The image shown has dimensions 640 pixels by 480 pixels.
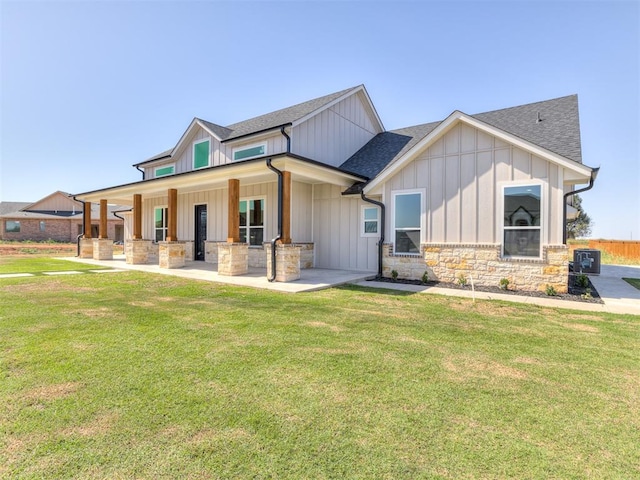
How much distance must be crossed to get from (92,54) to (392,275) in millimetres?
15104

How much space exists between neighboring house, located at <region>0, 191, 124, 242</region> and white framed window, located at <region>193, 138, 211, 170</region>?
24.1m

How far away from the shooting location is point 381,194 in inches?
424

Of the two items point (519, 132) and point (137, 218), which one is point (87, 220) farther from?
point (519, 132)

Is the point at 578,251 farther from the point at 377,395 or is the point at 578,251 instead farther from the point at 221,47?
the point at 221,47

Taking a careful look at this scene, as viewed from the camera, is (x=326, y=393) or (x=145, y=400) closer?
(x=145, y=400)

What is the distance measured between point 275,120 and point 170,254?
732 cm

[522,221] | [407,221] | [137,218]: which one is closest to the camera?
[522,221]

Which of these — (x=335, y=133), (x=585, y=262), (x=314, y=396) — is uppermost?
(x=335, y=133)

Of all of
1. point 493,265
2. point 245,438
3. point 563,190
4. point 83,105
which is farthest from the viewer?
point 83,105

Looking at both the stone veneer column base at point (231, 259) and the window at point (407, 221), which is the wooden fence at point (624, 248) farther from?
the stone veneer column base at point (231, 259)

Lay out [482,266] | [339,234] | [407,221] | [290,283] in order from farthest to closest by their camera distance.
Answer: [339,234] < [407,221] < [290,283] < [482,266]

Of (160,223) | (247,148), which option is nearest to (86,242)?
(160,223)

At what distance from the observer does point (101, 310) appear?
5.75 m

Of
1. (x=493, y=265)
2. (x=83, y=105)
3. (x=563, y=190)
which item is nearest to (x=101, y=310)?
(x=493, y=265)
